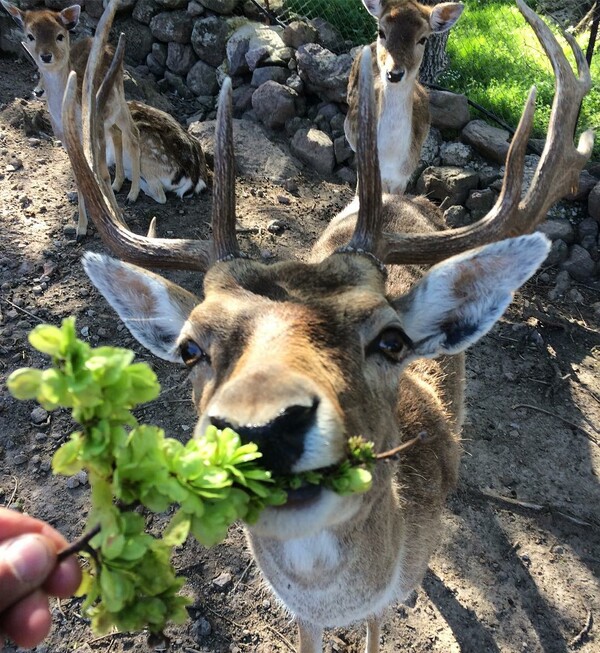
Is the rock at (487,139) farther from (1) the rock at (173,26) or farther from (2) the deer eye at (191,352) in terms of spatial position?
(2) the deer eye at (191,352)

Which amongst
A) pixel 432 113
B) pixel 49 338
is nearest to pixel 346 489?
pixel 49 338

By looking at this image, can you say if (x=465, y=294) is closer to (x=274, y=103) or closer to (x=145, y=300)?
(x=145, y=300)

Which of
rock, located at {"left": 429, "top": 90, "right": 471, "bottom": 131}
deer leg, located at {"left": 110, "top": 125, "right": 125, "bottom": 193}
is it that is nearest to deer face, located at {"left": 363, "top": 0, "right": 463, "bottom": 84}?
rock, located at {"left": 429, "top": 90, "right": 471, "bottom": 131}

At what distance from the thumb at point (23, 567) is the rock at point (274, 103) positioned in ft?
25.3

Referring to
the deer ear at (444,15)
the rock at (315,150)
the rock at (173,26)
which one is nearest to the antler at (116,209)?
the deer ear at (444,15)

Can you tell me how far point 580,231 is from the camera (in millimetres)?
6664

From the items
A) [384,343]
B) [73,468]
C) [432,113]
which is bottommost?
[432,113]

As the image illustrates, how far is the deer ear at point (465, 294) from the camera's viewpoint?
2.55 m

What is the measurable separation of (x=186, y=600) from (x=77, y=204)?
258 inches

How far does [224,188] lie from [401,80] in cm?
425

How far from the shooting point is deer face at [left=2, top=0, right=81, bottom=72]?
7059 mm

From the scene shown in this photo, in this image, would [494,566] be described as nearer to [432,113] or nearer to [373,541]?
[373,541]

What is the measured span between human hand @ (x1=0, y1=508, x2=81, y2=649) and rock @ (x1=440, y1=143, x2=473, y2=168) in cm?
687

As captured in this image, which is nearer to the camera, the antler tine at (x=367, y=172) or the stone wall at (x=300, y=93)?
the antler tine at (x=367, y=172)
